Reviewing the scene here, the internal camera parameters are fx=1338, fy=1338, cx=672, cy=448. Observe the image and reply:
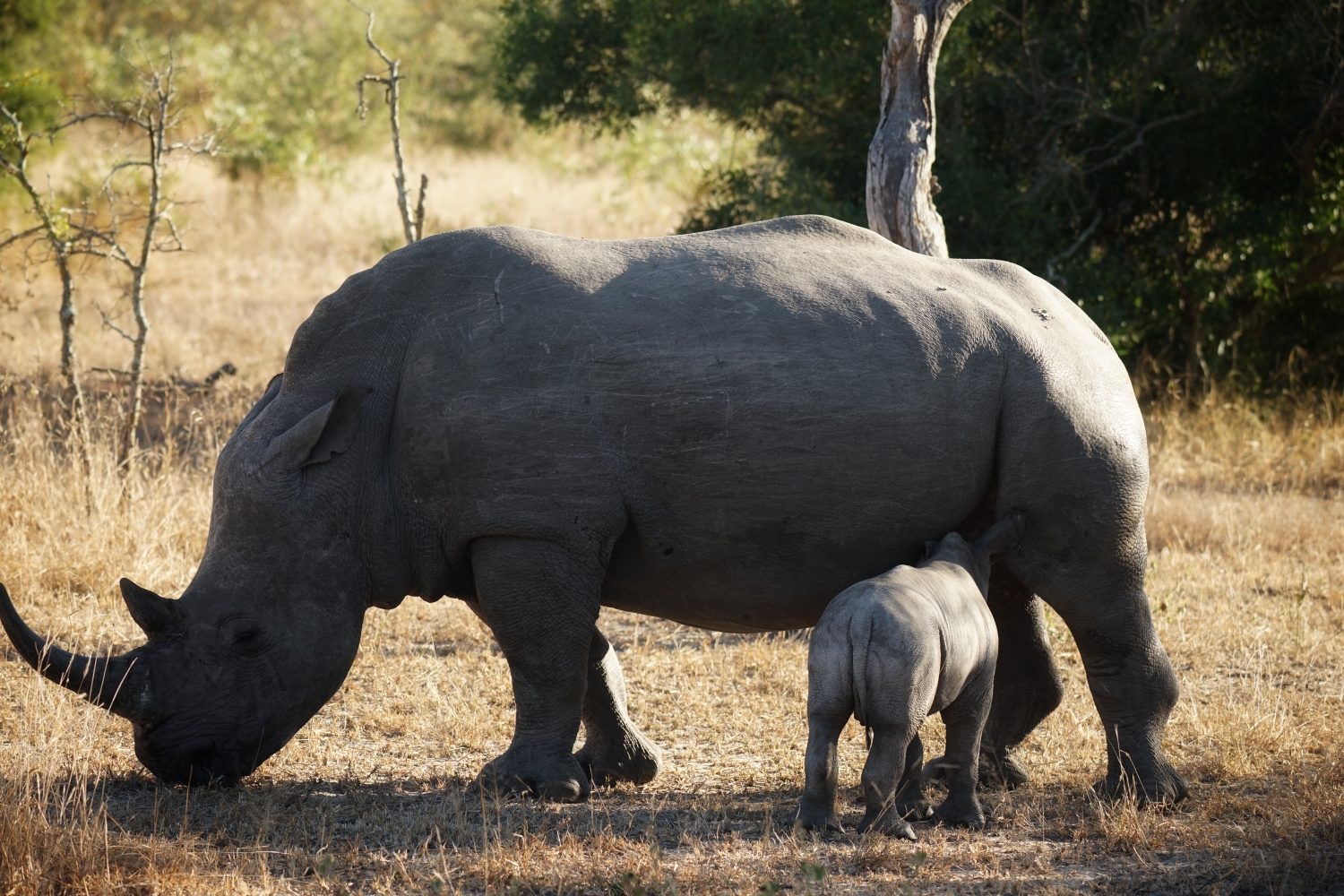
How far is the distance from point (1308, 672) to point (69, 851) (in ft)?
19.4

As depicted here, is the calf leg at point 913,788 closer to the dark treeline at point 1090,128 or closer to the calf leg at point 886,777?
the calf leg at point 886,777

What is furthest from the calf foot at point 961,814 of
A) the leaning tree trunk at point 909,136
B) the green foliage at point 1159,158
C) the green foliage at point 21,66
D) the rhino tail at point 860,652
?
the green foliage at point 21,66

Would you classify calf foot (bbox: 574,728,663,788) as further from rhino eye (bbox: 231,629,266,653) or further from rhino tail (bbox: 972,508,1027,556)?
rhino tail (bbox: 972,508,1027,556)

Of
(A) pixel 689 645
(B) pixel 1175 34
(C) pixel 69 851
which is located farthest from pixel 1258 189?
(C) pixel 69 851

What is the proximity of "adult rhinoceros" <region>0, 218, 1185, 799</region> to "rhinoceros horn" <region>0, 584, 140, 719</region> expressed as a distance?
1 cm

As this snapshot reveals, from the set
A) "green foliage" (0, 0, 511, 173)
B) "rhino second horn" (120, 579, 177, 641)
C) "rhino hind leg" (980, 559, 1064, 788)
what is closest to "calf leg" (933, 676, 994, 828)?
"rhino hind leg" (980, 559, 1064, 788)

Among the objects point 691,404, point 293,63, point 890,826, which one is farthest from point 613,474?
point 293,63

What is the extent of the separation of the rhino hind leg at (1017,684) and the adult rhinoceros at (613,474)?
0.38 metres

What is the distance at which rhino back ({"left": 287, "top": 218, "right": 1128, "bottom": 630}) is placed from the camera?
4789 millimetres

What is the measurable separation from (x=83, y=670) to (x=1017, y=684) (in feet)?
12.0

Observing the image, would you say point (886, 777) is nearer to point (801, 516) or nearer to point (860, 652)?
point (860, 652)

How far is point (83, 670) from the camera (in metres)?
4.78

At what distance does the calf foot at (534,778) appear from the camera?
504cm

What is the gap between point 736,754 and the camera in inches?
236
